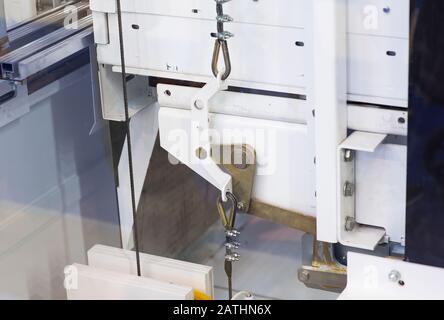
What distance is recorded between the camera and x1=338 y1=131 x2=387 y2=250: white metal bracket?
2.19 meters

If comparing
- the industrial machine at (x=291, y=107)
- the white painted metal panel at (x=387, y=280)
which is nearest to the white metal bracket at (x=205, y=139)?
the industrial machine at (x=291, y=107)

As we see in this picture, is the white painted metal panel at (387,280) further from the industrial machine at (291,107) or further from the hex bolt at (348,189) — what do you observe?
the hex bolt at (348,189)

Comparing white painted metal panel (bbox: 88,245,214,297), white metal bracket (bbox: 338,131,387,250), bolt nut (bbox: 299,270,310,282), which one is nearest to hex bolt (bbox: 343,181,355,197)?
white metal bracket (bbox: 338,131,387,250)

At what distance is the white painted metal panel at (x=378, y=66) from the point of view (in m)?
2.12

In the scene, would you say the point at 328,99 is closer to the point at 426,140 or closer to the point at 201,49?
the point at 426,140

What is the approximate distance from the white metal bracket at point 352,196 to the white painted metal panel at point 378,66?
106mm

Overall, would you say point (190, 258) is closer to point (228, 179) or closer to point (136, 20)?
point (228, 179)

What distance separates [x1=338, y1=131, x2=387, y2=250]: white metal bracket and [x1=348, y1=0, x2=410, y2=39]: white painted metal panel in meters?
0.25

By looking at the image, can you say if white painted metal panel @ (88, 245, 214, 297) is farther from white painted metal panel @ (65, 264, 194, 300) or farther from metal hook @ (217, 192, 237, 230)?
metal hook @ (217, 192, 237, 230)

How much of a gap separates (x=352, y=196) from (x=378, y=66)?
33 centimetres

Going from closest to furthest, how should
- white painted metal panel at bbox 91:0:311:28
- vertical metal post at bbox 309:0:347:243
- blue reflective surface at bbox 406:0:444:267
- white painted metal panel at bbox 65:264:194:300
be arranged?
blue reflective surface at bbox 406:0:444:267 < vertical metal post at bbox 309:0:347:243 < white painted metal panel at bbox 91:0:311:28 < white painted metal panel at bbox 65:264:194:300

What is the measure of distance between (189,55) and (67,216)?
640 millimetres
